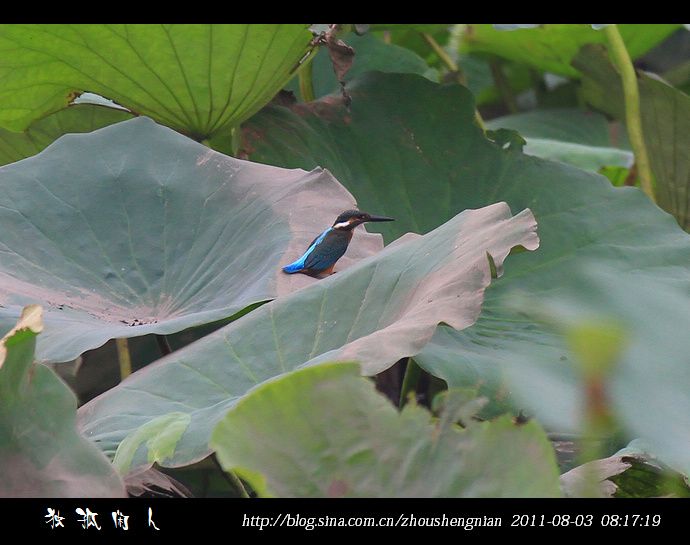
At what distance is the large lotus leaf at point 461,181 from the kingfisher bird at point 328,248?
8.6 inches

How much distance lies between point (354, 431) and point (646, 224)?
1.18 meters

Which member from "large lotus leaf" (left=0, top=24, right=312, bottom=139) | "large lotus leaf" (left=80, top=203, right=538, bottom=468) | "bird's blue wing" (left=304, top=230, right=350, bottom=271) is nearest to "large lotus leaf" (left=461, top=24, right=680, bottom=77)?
"large lotus leaf" (left=0, top=24, right=312, bottom=139)

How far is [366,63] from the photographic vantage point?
8.56 ft

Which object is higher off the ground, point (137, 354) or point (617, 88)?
point (617, 88)

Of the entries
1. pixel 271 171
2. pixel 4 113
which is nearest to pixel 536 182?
pixel 271 171

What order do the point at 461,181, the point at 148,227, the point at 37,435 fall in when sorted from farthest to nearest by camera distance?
the point at 461,181 → the point at 148,227 → the point at 37,435

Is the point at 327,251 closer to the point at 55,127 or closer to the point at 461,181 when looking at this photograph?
the point at 461,181

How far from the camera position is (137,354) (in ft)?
6.42

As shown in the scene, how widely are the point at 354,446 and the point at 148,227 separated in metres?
0.95

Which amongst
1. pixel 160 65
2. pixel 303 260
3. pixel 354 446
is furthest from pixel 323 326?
pixel 160 65

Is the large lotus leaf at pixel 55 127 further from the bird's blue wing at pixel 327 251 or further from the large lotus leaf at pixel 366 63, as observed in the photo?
the bird's blue wing at pixel 327 251

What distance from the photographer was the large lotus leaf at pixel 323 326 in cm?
109
